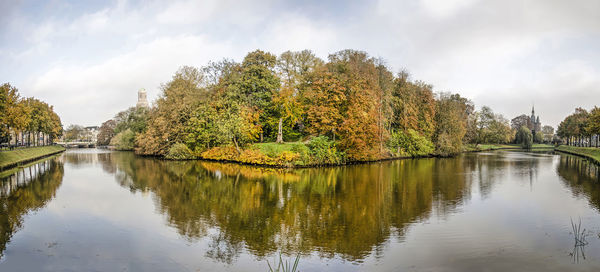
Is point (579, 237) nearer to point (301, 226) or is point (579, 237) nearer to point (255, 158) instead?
point (301, 226)

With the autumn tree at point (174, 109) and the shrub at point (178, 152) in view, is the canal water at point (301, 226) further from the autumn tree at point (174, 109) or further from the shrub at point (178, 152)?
the autumn tree at point (174, 109)

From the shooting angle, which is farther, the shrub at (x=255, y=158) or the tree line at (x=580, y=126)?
the tree line at (x=580, y=126)

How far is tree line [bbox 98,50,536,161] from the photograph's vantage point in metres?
35.3

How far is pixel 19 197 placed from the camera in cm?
1733

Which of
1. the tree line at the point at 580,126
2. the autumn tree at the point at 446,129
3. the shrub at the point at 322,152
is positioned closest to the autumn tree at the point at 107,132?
the shrub at the point at 322,152

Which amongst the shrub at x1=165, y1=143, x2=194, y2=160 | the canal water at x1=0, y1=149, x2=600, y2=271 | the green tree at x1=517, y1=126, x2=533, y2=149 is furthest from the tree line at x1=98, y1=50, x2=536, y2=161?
the green tree at x1=517, y1=126, x2=533, y2=149

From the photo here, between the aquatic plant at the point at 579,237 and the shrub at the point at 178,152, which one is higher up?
the shrub at the point at 178,152

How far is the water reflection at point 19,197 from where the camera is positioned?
39.5ft

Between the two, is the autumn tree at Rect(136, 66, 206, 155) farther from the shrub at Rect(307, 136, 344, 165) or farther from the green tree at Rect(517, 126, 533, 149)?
the green tree at Rect(517, 126, 533, 149)

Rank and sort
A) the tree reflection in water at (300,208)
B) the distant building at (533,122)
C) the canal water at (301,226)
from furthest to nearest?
1. the distant building at (533,122)
2. the tree reflection in water at (300,208)
3. the canal water at (301,226)

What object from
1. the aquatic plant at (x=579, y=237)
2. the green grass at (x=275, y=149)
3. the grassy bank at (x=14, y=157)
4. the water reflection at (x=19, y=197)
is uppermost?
the green grass at (x=275, y=149)

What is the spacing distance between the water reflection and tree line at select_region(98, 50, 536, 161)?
16449 millimetres

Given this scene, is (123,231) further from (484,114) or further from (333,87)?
(484,114)

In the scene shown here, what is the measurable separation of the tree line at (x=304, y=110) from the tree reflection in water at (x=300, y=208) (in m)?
10.9
